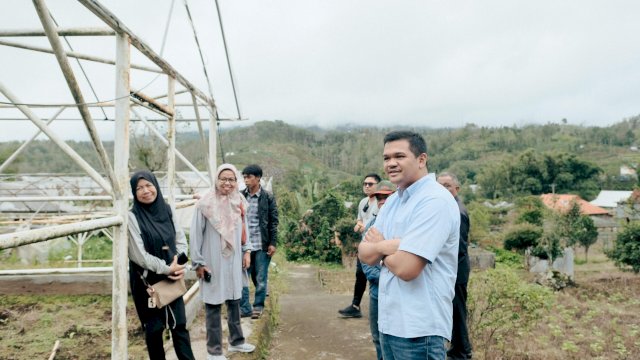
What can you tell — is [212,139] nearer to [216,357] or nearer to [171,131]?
[171,131]

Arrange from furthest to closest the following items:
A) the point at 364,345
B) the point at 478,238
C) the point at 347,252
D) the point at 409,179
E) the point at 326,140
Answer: the point at 326,140 → the point at 478,238 → the point at 347,252 → the point at 364,345 → the point at 409,179

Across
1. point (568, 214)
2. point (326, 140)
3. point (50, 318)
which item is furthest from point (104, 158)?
point (326, 140)

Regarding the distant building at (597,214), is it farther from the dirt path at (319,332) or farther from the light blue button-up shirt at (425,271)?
the light blue button-up shirt at (425,271)

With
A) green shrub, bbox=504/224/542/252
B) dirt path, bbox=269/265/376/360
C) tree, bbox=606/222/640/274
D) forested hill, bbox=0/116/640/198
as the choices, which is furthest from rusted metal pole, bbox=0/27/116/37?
green shrub, bbox=504/224/542/252

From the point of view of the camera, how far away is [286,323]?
4.49 m

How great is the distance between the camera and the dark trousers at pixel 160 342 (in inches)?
98.7

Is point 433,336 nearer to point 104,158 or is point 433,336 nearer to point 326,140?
point 104,158

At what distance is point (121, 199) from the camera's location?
2393 millimetres

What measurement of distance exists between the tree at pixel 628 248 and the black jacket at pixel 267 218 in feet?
54.3

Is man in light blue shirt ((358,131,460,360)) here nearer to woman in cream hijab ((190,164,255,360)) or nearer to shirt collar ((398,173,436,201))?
shirt collar ((398,173,436,201))

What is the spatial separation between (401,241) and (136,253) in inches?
62.5

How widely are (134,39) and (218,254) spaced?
1519 mm

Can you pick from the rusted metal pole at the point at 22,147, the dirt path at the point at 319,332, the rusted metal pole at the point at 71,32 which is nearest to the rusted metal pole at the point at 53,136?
the rusted metal pole at the point at 71,32

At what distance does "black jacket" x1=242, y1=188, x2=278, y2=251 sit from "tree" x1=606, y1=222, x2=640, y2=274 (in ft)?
54.3
